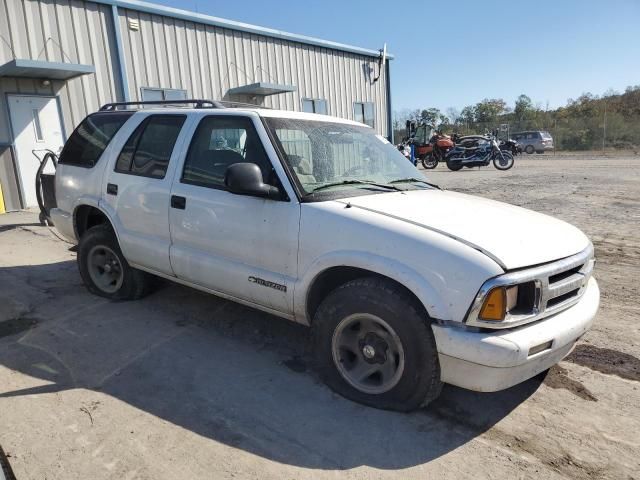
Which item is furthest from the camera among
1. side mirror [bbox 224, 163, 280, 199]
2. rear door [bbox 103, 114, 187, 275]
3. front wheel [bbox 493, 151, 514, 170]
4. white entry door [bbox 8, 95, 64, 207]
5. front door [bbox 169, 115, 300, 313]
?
front wheel [bbox 493, 151, 514, 170]

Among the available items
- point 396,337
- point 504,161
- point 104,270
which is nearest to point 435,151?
point 504,161

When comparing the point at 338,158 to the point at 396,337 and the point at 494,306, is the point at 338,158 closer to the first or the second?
the point at 396,337

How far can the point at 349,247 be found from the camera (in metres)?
2.81

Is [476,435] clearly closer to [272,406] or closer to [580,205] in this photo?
[272,406]

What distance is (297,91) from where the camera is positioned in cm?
1603

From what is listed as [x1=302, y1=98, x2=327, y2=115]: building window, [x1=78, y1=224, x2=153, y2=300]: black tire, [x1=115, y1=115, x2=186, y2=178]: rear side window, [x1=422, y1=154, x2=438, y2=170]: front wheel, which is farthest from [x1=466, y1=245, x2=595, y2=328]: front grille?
[x1=422, y1=154, x2=438, y2=170]: front wheel

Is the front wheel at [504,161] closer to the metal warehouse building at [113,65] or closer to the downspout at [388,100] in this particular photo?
the downspout at [388,100]

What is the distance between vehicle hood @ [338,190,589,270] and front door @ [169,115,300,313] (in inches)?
20.4

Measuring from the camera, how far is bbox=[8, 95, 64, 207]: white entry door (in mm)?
10258

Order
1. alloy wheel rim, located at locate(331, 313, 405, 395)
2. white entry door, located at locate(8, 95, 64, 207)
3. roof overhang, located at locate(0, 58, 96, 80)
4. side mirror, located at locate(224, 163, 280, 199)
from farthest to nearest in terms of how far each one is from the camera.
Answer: white entry door, located at locate(8, 95, 64, 207), roof overhang, located at locate(0, 58, 96, 80), side mirror, located at locate(224, 163, 280, 199), alloy wheel rim, located at locate(331, 313, 405, 395)

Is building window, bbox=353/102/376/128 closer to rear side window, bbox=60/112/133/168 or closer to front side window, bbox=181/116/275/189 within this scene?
rear side window, bbox=60/112/133/168

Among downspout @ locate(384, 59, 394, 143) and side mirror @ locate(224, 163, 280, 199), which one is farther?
downspout @ locate(384, 59, 394, 143)

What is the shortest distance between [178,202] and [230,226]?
0.63m

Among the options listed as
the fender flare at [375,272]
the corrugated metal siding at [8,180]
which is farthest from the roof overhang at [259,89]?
the fender flare at [375,272]
